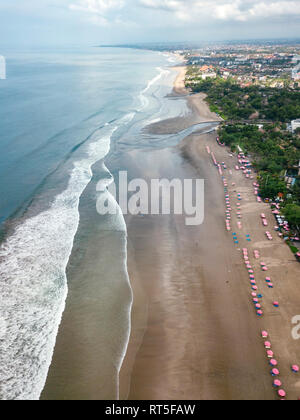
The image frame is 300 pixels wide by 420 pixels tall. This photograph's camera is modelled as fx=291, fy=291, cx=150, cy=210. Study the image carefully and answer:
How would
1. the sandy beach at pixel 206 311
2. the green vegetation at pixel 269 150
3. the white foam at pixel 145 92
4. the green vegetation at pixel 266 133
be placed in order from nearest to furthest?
the sandy beach at pixel 206 311, the green vegetation at pixel 266 133, the green vegetation at pixel 269 150, the white foam at pixel 145 92

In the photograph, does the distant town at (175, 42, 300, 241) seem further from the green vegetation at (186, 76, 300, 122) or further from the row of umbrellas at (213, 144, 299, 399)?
the row of umbrellas at (213, 144, 299, 399)

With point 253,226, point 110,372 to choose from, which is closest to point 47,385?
point 110,372

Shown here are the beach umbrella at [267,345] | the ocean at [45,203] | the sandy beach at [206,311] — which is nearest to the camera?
the sandy beach at [206,311]

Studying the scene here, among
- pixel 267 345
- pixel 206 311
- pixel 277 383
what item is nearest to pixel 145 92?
pixel 206 311

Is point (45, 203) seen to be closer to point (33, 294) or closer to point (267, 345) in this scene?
point (33, 294)

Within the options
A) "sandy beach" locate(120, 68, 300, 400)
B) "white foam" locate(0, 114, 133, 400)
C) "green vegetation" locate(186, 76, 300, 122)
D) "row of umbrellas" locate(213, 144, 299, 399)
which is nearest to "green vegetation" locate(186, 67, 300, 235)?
"green vegetation" locate(186, 76, 300, 122)

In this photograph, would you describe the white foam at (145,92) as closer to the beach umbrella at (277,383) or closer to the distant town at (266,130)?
the distant town at (266,130)

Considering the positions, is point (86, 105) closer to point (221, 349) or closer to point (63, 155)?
point (63, 155)

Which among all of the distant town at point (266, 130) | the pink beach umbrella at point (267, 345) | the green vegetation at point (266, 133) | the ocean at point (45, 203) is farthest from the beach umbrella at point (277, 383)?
the green vegetation at point (266, 133)
